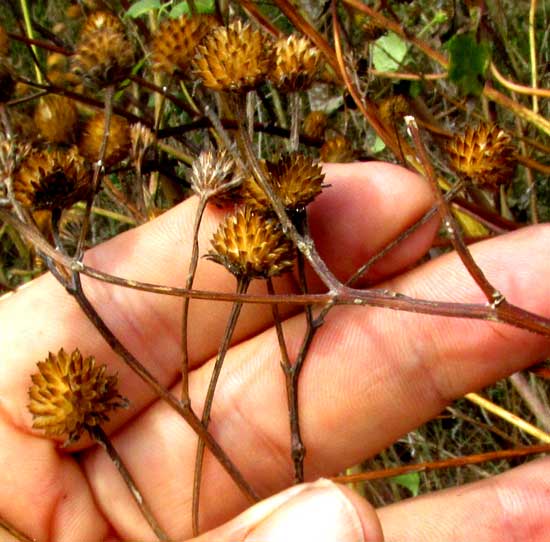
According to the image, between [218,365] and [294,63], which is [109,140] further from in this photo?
[218,365]

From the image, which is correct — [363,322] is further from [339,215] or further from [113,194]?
[113,194]

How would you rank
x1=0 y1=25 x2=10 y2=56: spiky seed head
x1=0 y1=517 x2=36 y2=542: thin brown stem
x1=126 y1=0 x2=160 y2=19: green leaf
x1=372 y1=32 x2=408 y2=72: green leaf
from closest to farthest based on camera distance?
x1=0 y1=517 x2=36 y2=542: thin brown stem
x1=126 y1=0 x2=160 y2=19: green leaf
x1=0 y1=25 x2=10 y2=56: spiky seed head
x1=372 y1=32 x2=408 y2=72: green leaf

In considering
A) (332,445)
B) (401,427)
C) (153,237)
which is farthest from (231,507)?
(153,237)

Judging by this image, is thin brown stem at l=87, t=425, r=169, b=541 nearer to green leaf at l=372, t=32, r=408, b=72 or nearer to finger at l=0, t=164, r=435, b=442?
finger at l=0, t=164, r=435, b=442

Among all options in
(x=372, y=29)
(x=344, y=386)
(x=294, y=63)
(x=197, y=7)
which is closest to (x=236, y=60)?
(x=294, y=63)

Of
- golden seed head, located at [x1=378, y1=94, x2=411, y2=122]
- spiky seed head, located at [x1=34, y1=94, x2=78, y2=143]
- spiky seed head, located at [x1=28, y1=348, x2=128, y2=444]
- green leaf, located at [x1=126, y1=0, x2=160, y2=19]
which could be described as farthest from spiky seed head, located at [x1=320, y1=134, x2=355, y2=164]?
spiky seed head, located at [x1=28, y1=348, x2=128, y2=444]

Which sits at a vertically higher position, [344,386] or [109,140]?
[109,140]
